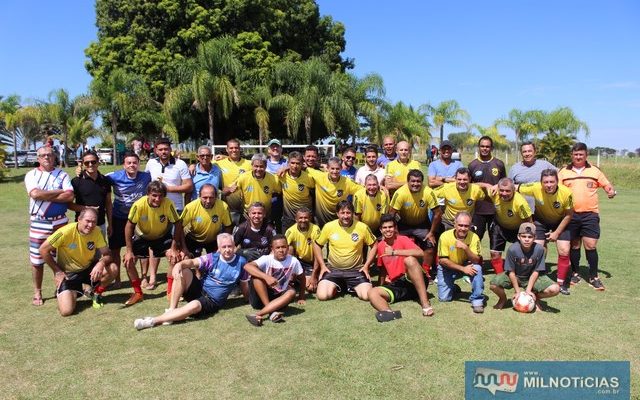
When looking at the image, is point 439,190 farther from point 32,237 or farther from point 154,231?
point 32,237

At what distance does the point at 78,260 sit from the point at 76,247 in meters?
0.17

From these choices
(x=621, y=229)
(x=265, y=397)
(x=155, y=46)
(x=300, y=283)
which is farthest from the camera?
(x=155, y=46)

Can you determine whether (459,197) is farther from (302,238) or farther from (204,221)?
(204,221)

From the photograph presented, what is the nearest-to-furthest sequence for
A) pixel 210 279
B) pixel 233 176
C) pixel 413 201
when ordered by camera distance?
1. pixel 210 279
2. pixel 413 201
3. pixel 233 176

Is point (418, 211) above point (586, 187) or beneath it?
beneath

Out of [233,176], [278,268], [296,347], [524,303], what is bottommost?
[296,347]

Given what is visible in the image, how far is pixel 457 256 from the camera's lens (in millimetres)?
6316

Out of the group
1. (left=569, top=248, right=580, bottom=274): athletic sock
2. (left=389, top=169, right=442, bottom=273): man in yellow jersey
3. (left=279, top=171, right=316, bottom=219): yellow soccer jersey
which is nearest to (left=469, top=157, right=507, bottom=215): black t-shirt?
(left=389, top=169, right=442, bottom=273): man in yellow jersey

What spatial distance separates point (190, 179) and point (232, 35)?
81.4 ft

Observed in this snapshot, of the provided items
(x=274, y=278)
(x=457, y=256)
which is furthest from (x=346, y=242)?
(x=457, y=256)

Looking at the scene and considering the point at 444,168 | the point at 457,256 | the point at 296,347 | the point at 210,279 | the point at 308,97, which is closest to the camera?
the point at 296,347

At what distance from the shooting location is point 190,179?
297 inches

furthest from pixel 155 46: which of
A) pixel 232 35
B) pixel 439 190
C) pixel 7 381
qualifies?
pixel 7 381

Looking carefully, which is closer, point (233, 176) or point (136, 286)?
point (136, 286)
